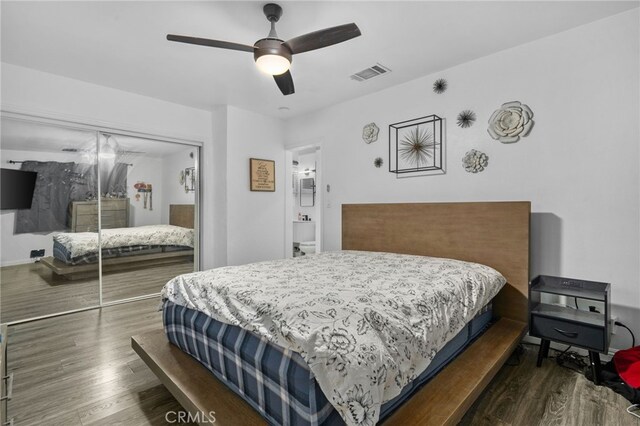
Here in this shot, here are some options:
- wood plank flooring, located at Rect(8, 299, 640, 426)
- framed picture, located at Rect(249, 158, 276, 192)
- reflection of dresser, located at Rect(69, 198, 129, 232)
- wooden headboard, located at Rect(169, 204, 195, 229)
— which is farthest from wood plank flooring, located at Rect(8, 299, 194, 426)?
framed picture, located at Rect(249, 158, 276, 192)

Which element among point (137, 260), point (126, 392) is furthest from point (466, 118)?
point (137, 260)

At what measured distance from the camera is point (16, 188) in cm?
314

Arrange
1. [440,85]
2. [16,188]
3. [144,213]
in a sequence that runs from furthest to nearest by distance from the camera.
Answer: [144,213] → [440,85] → [16,188]

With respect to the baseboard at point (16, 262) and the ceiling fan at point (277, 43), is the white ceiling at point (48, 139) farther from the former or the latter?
the ceiling fan at point (277, 43)

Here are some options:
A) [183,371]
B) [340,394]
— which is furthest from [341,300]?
[183,371]

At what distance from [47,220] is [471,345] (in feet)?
14.1

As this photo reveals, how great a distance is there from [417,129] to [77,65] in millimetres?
3616

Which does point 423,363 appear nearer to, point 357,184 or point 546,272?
point 546,272

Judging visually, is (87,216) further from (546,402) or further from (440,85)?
(546,402)

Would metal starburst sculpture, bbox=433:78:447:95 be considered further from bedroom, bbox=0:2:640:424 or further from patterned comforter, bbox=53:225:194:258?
patterned comforter, bbox=53:225:194:258

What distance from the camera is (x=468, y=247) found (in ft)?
9.37

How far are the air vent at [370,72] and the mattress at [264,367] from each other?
2575mm

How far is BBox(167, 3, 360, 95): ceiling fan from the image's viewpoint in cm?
196

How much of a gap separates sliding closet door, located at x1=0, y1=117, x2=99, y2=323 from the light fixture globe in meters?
2.68
